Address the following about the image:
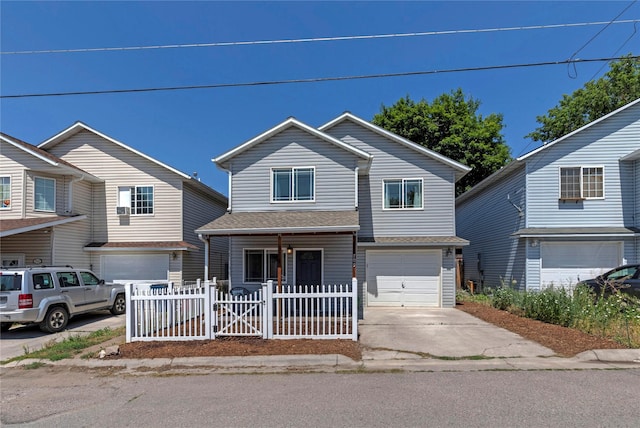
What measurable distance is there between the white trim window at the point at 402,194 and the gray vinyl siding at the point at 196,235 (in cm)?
904

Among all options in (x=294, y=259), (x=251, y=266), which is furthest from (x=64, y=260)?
(x=294, y=259)

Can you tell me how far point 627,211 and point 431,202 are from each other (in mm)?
7757

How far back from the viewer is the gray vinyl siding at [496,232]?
16172mm

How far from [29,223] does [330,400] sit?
1447cm

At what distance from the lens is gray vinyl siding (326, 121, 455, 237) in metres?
15.7

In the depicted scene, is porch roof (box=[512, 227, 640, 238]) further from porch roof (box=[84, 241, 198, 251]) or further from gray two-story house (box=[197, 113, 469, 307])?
porch roof (box=[84, 241, 198, 251])

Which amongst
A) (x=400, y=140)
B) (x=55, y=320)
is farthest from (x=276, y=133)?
(x=55, y=320)

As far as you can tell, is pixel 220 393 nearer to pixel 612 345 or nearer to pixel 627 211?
pixel 612 345

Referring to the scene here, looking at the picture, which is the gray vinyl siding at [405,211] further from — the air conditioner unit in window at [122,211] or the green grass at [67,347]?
the air conditioner unit in window at [122,211]

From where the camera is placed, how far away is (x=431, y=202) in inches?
621

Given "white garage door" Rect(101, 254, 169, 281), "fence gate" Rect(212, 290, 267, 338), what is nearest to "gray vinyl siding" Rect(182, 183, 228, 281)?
"white garage door" Rect(101, 254, 169, 281)

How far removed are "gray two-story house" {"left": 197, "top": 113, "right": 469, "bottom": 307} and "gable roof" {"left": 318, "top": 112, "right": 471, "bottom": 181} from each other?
0.05 m

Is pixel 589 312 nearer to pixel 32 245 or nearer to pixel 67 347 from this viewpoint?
pixel 67 347

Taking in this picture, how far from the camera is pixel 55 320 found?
10312 mm
